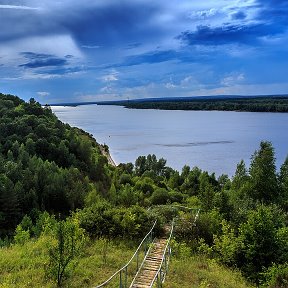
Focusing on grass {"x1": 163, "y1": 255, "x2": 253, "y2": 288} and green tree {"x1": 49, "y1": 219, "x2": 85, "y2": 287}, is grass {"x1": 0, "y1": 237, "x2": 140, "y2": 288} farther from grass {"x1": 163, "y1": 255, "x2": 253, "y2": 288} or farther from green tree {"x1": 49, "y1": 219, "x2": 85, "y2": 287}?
grass {"x1": 163, "y1": 255, "x2": 253, "y2": 288}

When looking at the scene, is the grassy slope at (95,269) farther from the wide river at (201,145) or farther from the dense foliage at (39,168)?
the wide river at (201,145)

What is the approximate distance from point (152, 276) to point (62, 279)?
3.72 meters

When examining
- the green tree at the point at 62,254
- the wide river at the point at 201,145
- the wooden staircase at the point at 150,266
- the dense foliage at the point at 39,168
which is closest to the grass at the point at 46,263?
the green tree at the point at 62,254

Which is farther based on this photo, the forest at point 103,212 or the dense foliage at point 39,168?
the dense foliage at point 39,168

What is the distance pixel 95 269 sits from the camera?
56.6 feet

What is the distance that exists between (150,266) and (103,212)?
252 inches

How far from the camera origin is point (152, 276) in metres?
16.5

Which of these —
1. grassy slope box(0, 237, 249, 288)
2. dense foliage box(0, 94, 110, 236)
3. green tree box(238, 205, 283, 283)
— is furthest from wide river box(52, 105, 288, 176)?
grassy slope box(0, 237, 249, 288)

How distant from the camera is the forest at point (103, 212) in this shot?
17.7 metres

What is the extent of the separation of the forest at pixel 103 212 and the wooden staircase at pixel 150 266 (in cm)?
107

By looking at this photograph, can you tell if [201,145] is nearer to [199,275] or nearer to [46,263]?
[199,275]

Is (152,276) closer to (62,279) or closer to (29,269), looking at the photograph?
(62,279)

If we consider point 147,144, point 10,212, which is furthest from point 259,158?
point 147,144

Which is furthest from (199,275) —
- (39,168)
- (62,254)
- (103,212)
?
(39,168)
